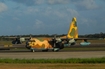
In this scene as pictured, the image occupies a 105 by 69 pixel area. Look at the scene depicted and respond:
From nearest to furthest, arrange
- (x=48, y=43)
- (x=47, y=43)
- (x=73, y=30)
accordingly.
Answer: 1. (x=47, y=43)
2. (x=48, y=43)
3. (x=73, y=30)

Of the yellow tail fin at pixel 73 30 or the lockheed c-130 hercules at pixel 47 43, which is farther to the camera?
the yellow tail fin at pixel 73 30

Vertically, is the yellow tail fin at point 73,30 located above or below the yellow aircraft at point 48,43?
above

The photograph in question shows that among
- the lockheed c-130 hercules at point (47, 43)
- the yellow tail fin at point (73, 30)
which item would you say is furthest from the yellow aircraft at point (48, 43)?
the yellow tail fin at point (73, 30)

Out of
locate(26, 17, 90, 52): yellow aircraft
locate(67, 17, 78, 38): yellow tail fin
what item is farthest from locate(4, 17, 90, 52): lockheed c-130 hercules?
locate(67, 17, 78, 38): yellow tail fin

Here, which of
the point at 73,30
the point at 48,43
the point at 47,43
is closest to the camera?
the point at 47,43

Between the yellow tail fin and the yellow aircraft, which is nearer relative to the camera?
the yellow aircraft

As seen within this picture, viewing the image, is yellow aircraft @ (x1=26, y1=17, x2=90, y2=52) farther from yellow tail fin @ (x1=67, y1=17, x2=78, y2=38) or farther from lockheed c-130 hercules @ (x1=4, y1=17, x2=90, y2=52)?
yellow tail fin @ (x1=67, y1=17, x2=78, y2=38)

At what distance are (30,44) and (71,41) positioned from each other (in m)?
12.4

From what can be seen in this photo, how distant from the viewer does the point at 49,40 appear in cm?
6431

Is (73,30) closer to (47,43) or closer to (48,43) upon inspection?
(48,43)

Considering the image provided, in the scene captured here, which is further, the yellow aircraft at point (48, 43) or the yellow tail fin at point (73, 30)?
the yellow tail fin at point (73, 30)

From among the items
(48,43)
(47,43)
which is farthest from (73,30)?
(47,43)

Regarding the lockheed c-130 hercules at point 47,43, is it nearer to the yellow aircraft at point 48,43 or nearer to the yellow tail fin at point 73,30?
the yellow aircraft at point 48,43
